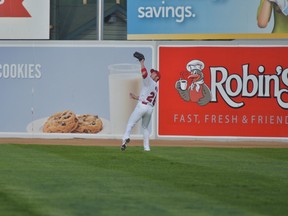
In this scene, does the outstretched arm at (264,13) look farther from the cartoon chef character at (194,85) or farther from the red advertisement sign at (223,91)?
the cartoon chef character at (194,85)

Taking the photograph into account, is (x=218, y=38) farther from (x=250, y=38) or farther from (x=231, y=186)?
(x=231, y=186)

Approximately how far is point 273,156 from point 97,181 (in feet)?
20.9

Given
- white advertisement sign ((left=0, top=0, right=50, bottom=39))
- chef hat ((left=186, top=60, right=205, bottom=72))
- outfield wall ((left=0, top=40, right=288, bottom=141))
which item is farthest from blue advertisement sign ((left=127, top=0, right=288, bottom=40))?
white advertisement sign ((left=0, top=0, right=50, bottom=39))

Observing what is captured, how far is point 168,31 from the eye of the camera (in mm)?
25844

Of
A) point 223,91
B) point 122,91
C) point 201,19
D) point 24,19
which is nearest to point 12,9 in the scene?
point 24,19

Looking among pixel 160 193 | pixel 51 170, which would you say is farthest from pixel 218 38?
pixel 160 193

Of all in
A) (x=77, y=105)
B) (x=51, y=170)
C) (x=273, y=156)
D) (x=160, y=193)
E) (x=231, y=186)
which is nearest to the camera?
(x=160, y=193)

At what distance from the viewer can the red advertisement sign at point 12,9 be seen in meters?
26.0

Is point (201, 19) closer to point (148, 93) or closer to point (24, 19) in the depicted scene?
point (24, 19)

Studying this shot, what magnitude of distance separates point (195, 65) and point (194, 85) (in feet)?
1.70

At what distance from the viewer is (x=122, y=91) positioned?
23953 millimetres

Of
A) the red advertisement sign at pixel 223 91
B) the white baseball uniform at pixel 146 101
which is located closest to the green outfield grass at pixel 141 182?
the white baseball uniform at pixel 146 101

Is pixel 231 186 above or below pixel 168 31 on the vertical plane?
below

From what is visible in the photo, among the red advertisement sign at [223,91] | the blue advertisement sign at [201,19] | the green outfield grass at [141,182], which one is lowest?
the green outfield grass at [141,182]
